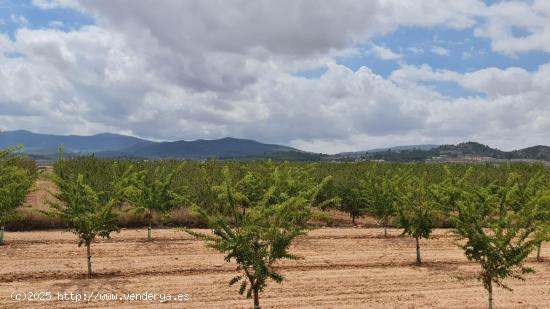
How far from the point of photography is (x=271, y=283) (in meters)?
19.4

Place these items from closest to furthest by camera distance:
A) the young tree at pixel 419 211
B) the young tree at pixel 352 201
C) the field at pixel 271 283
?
1. the field at pixel 271 283
2. the young tree at pixel 419 211
3. the young tree at pixel 352 201

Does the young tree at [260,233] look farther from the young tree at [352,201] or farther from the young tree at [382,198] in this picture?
the young tree at [352,201]

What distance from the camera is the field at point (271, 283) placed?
17.3m

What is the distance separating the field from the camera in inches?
680

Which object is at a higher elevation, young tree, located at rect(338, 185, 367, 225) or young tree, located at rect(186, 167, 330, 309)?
young tree, located at rect(186, 167, 330, 309)

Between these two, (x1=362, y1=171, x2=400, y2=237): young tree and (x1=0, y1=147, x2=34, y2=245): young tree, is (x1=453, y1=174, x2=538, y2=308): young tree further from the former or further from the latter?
(x1=0, y1=147, x2=34, y2=245): young tree

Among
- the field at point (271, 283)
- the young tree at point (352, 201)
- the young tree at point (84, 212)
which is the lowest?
the field at point (271, 283)

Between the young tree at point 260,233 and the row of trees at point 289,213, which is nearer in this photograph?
the young tree at point 260,233

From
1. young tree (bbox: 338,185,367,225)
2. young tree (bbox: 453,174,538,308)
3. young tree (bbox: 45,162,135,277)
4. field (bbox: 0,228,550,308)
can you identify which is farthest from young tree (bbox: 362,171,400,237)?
young tree (bbox: 45,162,135,277)

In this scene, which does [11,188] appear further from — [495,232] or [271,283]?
[495,232]

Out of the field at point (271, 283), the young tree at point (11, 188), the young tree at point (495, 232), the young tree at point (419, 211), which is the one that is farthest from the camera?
the young tree at point (419, 211)

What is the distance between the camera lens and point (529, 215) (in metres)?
14.5

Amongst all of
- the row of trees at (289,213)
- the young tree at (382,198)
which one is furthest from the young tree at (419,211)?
the young tree at (382,198)

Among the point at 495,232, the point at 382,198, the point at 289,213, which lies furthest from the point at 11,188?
the point at 382,198
